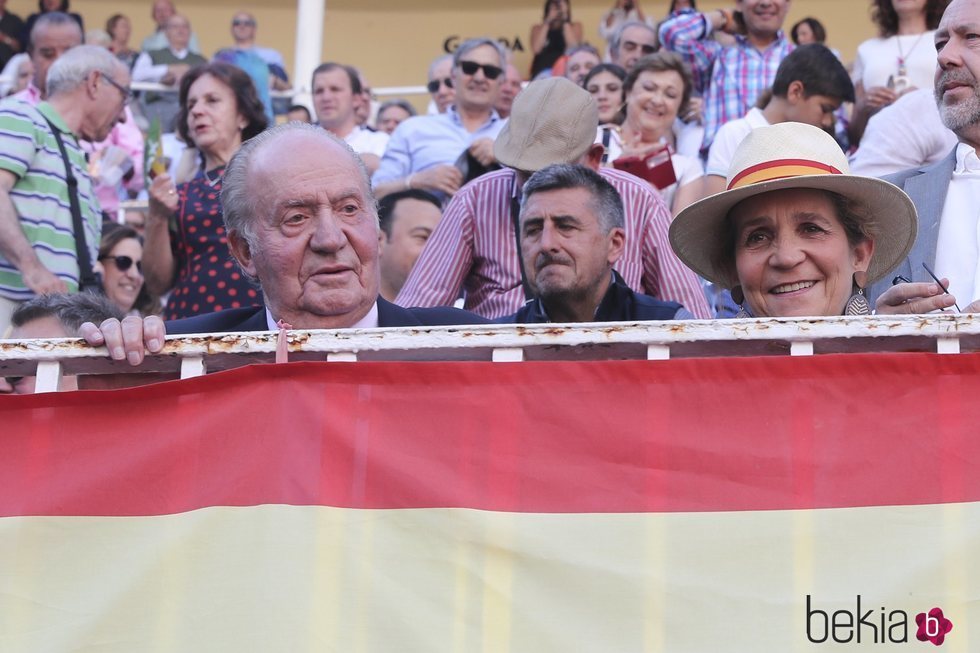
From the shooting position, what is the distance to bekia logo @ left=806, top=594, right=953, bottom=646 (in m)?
2.67

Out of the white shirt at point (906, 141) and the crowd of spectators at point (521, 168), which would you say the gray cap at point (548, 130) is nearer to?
the crowd of spectators at point (521, 168)

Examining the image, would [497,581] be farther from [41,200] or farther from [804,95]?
[804,95]

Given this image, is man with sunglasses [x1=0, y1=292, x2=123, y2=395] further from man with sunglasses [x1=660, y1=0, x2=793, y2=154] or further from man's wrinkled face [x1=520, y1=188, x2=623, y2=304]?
man with sunglasses [x1=660, y1=0, x2=793, y2=154]

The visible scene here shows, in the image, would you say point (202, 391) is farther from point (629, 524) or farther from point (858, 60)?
point (858, 60)

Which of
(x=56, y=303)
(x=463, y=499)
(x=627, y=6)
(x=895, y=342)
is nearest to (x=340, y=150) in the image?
(x=56, y=303)

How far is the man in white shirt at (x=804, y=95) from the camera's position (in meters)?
6.64

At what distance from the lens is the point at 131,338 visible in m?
3.02

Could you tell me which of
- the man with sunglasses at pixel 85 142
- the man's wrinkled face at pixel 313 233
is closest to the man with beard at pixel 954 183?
the man's wrinkled face at pixel 313 233

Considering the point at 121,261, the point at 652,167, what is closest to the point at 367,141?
the point at 121,261

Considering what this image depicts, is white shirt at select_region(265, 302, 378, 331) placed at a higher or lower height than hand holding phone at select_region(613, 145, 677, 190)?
lower

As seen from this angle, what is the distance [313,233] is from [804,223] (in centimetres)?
125

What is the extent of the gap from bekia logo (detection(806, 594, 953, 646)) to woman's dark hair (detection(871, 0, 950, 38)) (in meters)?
5.98

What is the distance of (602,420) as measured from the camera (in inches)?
113

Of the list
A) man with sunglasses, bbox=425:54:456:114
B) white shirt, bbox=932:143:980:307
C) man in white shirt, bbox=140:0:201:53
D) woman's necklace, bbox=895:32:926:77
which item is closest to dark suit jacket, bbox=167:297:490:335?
white shirt, bbox=932:143:980:307
